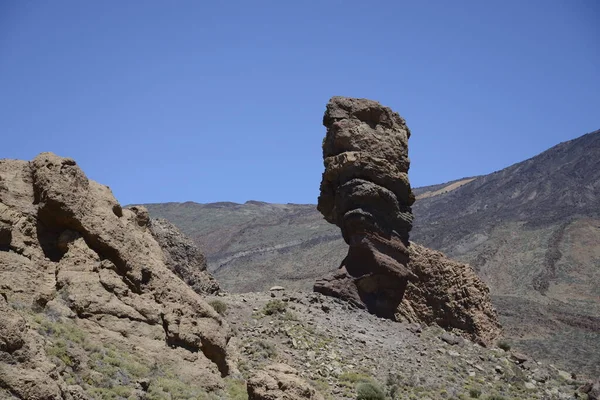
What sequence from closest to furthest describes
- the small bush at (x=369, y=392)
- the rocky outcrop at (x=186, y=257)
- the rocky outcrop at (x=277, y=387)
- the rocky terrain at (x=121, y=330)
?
the rocky terrain at (x=121, y=330) < the rocky outcrop at (x=277, y=387) < the small bush at (x=369, y=392) < the rocky outcrop at (x=186, y=257)

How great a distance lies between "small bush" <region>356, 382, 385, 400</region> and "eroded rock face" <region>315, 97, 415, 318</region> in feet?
19.8

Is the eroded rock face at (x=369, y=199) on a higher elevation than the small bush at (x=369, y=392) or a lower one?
higher

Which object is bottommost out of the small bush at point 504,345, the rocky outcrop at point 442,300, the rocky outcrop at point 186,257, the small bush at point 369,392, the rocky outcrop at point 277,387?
the small bush at point 369,392

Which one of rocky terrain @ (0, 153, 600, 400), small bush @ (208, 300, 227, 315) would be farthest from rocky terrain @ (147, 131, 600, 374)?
small bush @ (208, 300, 227, 315)

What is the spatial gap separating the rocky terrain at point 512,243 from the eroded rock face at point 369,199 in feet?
46.1

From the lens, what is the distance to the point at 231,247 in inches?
4166

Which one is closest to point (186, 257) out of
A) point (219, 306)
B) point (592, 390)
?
point (219, 306)


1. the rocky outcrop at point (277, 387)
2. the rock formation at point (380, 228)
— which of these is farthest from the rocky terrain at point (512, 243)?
the rocky outcrop at point (277, 387)

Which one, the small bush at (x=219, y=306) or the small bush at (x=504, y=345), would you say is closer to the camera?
Result: the small bush at (x=219, y=306)

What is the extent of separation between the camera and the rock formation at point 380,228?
2383cm

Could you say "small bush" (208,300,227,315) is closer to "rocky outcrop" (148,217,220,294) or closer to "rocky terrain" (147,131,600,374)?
"rocky outcrop" (148,217,220,294)

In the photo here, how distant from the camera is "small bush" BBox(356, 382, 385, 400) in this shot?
17087 millimetres

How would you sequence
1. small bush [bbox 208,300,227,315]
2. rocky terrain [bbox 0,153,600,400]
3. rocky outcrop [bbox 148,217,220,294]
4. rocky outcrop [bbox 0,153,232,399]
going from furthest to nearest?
rocky outcrop [bbox 148,217,220,294]
small bush [bbox 208,300,227,315]
rocky outcrop [bbox 0,153,232,399]
rocky terrain [bbox 0,153,600,400]

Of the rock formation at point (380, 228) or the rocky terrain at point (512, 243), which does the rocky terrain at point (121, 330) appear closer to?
the rock formation at point (380, 228)
